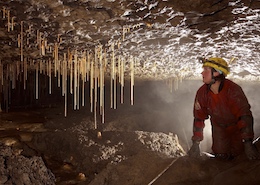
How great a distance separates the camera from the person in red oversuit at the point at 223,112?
406cm

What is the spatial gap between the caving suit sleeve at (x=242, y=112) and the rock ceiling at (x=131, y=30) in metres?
1.28

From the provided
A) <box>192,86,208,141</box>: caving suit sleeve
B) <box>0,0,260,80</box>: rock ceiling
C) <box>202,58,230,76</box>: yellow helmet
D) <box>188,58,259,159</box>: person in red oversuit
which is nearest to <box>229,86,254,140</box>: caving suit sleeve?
<box>188,58,259,159</box>: person in red oversuit

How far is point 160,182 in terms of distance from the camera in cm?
385

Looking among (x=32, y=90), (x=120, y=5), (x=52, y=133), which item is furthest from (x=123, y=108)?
(x=120, y=5)

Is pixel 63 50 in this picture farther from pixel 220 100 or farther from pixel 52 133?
pixel 220 100

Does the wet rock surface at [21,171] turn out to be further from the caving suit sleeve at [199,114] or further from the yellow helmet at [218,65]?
the yellow helmet at [218,65]

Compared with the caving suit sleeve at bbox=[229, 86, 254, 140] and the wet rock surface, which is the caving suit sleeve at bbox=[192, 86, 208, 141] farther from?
the wet rock surface

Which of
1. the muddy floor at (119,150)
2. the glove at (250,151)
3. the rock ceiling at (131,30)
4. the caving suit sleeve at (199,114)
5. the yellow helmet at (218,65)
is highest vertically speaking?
the rock ceiling at (131,30)

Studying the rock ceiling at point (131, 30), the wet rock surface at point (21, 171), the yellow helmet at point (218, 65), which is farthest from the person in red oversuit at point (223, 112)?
the wet rock surface at point (21, 171)

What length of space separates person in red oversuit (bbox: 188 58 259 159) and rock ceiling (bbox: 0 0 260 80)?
33.5 inches

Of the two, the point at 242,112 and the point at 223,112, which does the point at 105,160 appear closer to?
the point at 223,112

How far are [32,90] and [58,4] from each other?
1316cm

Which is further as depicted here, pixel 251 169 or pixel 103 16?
pixel 103 16

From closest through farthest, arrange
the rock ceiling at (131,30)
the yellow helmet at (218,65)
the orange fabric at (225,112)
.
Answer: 1. the rock ceiling at (131,30)
2. the orange fabric at (225,112)
3. the yellow helmet at (218,65)
